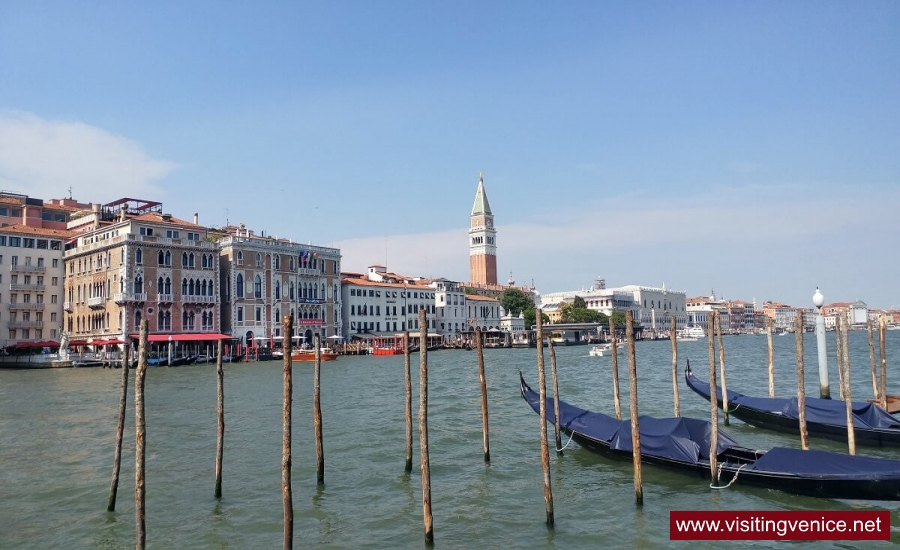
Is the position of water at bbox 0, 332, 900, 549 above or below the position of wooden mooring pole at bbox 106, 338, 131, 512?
below

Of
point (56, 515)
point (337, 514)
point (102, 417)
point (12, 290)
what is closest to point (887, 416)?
point (337, 514)

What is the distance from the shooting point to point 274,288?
3984cm

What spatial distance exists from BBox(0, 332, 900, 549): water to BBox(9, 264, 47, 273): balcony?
813 inches

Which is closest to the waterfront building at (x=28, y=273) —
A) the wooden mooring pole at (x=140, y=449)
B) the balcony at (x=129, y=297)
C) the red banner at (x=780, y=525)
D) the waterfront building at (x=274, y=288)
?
the balcony at (x=129, y=297)

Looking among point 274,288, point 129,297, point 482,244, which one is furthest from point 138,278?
point 482,244

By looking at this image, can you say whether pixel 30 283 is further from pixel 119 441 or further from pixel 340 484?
pixel 340 484

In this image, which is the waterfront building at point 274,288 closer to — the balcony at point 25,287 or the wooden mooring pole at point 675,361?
the balcony at point 25,287

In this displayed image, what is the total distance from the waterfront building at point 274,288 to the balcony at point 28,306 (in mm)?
9045

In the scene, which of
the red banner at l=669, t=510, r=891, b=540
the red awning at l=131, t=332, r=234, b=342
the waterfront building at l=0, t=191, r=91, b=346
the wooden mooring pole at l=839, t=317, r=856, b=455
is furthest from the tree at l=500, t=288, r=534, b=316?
the red banner at l=669, t=510, r=891, b=540

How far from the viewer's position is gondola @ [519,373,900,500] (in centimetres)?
739

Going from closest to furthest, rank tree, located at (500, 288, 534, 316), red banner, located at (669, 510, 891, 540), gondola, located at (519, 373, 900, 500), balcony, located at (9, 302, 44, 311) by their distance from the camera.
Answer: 1. red banner, located at (669, 510, 891, 540)
2. gondola, located at (519, 373, 900, 500)
3. balcony, located at (9, 302, 44, 311)
4. tree, located at (500, 288, 534, 316)

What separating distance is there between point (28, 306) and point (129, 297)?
6.64m

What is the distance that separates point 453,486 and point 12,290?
33839 millimetres

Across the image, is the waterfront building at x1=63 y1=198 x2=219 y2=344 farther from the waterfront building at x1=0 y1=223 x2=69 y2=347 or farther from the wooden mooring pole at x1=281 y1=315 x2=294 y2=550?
the wooden mooring pole at x1=281 y1=315 x2=294 y2=550
